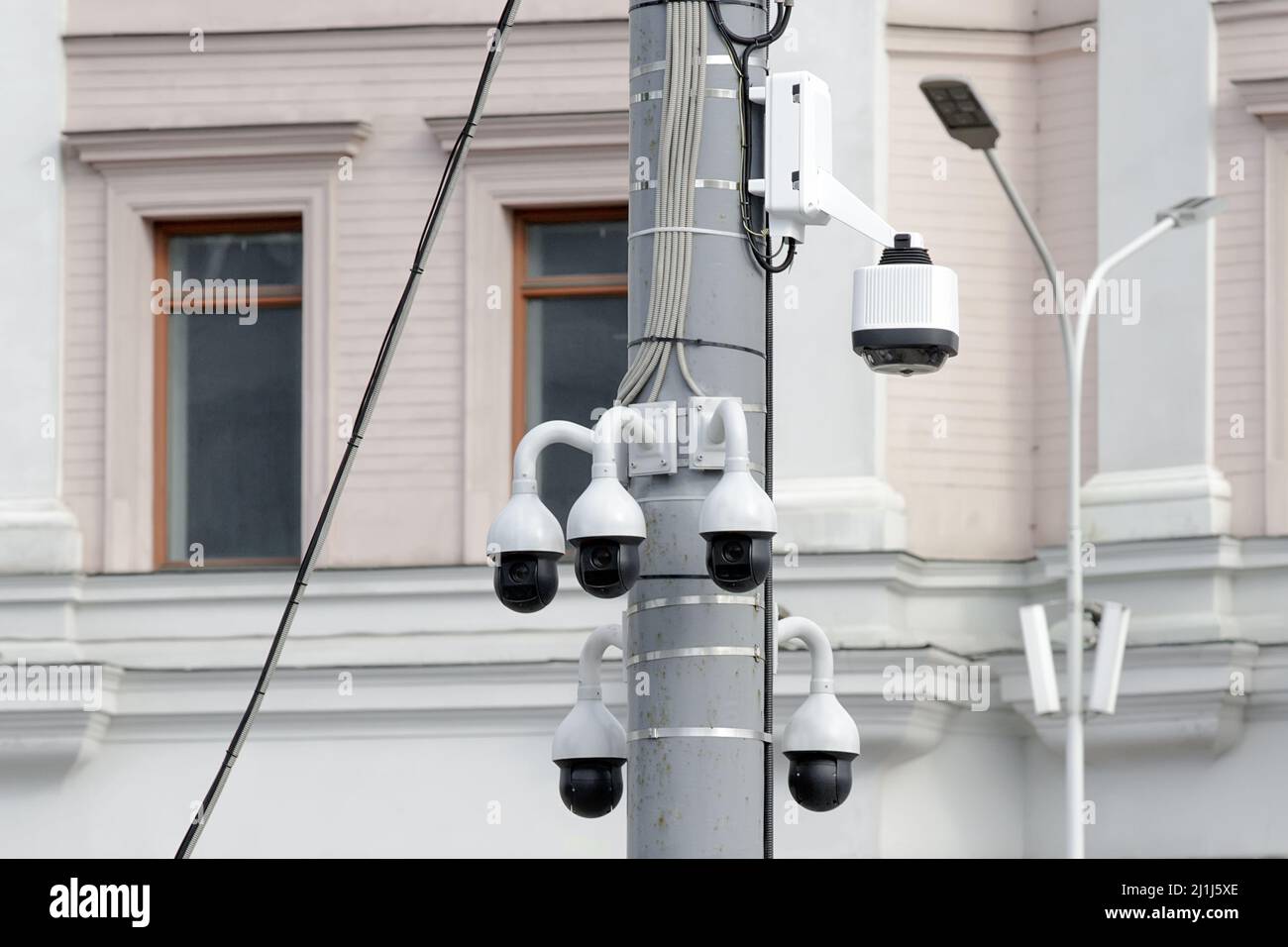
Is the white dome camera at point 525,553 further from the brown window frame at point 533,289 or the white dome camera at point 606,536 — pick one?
the brown window frame at point 533,289

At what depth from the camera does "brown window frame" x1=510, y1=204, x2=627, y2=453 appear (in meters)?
17.7

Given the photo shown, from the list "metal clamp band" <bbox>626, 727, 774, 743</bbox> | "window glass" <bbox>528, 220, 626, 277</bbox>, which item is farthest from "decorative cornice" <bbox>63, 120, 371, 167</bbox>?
"metal clamp band" <bbox>626, 727, 774, 743</bbox>

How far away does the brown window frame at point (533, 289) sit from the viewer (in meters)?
17.7

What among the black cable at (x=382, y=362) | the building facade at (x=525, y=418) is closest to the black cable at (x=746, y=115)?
the black cable at (x=382, y=362)

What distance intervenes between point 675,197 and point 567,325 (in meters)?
10.1

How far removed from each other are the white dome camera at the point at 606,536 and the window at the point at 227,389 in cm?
1082

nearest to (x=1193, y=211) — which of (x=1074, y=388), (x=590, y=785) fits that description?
(x=1074, y=388)

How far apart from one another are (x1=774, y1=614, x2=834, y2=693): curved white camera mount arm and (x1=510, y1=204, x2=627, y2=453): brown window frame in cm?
925

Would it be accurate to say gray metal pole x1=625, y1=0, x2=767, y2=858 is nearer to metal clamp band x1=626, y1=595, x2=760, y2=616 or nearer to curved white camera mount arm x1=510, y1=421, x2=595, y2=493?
metal clamp band x1=626, y1=595, x2=760, y2=616

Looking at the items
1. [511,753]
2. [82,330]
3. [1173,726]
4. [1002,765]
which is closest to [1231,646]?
[1173,726]

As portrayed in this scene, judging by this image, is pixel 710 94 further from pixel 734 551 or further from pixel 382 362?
pixel 382 362

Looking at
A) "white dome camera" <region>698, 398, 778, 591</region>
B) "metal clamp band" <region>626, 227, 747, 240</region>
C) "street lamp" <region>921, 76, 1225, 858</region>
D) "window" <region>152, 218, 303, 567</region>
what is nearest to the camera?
Result: "white dome camera" <region>698, 398, 778, 591</region>

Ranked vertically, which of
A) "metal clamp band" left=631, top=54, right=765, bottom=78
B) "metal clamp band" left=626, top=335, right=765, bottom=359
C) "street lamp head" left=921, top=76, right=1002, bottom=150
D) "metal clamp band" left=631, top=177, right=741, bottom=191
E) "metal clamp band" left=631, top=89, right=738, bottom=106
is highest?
"street lamp head" left=921, top=76, right=1002, bottom=150
